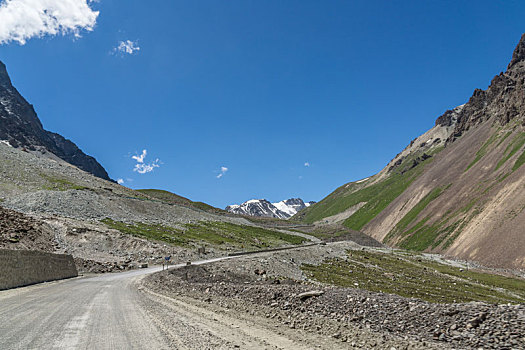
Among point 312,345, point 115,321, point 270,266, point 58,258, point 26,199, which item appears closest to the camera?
Result: point 312,345

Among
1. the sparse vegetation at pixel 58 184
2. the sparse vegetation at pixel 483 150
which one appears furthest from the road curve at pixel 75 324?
the sparse vegetation at pixel 483 150

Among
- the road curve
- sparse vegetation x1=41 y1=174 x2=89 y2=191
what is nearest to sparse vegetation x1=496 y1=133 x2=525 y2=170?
the road curve

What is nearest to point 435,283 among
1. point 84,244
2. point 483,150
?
point 84,244

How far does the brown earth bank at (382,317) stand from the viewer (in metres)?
14.2

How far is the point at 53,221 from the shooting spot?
230 feet

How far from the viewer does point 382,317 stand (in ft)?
56.7

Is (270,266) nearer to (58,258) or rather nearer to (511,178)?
(58,258)

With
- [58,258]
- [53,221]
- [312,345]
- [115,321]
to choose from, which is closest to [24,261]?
[58,258]

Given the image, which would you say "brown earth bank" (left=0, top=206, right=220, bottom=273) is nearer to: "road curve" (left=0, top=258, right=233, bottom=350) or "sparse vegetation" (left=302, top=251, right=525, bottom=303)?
"road curve" (left=0, top=258, right=233, bottom=350)

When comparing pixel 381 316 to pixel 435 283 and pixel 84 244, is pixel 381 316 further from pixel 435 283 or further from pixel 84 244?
pixel 435 283

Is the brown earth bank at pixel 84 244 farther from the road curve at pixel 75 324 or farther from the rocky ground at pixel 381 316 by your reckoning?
the rocky ground at pixel 381 316

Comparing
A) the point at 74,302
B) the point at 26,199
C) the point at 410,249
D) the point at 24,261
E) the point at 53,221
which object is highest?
the point at 26,199

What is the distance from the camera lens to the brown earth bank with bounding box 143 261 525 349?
559 inches

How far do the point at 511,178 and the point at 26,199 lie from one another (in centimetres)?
18701
